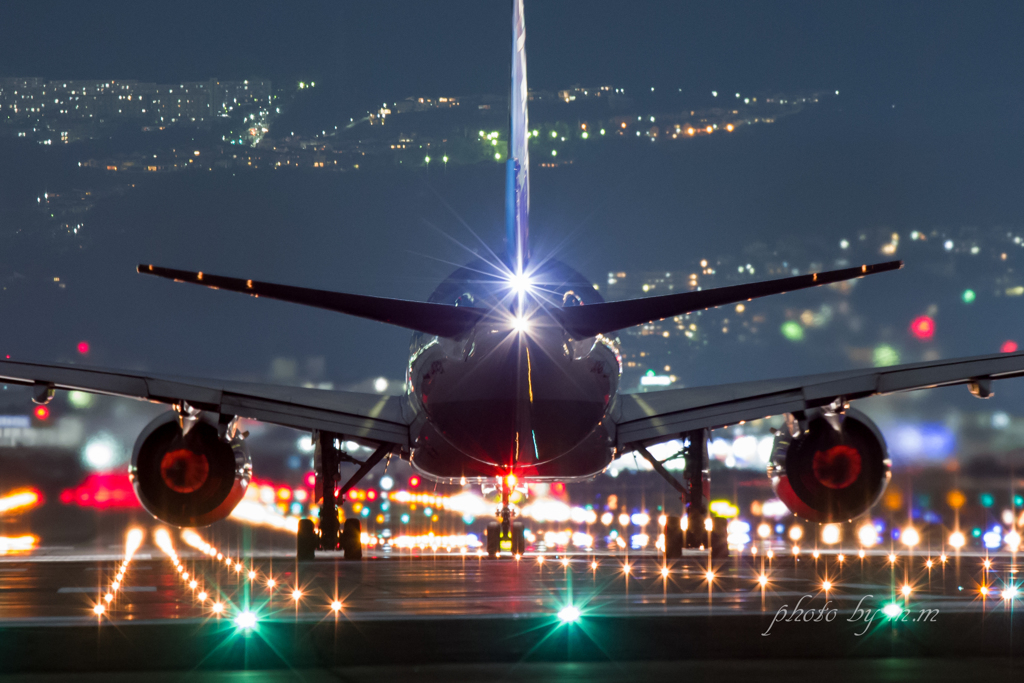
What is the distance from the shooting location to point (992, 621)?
32.5 feet

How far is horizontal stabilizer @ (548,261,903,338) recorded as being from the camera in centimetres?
1509

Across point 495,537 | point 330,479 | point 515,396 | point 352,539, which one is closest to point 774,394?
point 515,396

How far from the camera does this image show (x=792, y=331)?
7194 centimetres

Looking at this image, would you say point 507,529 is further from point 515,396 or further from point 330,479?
point 330,479

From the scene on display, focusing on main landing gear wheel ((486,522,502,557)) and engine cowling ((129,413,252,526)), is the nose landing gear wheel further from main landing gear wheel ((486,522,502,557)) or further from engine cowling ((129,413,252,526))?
engine cowling ((129,413,252,526))

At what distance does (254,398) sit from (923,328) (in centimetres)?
5226

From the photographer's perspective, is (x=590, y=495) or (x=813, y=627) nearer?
(x=813, y=627)

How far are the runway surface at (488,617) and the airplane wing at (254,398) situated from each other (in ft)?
10.3

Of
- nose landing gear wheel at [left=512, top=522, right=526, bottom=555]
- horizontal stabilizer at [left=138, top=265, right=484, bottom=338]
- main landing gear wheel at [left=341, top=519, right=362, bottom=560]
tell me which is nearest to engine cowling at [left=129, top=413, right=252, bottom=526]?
main landing gear wheel at [left=341, top=519, right=362, bottom=560]

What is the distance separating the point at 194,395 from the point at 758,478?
20319 mm

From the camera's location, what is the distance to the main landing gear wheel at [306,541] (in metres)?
24.2

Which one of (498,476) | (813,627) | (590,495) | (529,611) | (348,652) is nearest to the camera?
(348,652)

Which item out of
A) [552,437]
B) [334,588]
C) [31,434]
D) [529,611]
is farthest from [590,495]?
[529,611]

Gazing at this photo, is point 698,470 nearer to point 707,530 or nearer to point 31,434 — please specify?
point 707,530
